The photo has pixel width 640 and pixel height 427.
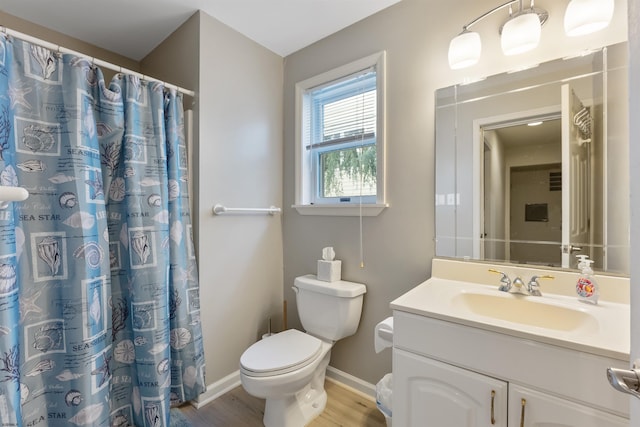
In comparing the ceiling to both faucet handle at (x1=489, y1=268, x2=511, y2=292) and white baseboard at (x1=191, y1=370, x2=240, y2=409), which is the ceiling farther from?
white baseboard at (x1=191, y1=370, x2=240, y2=409)

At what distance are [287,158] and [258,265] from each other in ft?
2.69

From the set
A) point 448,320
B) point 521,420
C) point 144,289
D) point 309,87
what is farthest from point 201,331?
point 309,87

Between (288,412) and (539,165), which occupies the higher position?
(539,165)

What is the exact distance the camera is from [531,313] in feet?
3.76

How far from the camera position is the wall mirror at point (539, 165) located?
112 cm

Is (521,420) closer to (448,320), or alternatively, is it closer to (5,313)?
(448,320)

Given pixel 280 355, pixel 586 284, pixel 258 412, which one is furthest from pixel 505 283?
pixel 258 412

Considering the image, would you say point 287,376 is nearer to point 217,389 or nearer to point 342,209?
point 217,389

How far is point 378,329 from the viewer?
4.24ft

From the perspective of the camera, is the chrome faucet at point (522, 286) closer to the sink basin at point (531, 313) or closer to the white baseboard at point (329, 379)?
the sink basin at point (531, 313)

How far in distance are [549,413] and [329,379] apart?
4.51ft

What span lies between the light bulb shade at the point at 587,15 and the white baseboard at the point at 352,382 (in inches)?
78.4

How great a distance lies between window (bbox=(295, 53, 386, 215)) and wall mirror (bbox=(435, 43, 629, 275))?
0.41m

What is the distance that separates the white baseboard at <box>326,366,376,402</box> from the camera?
177 centimetres
